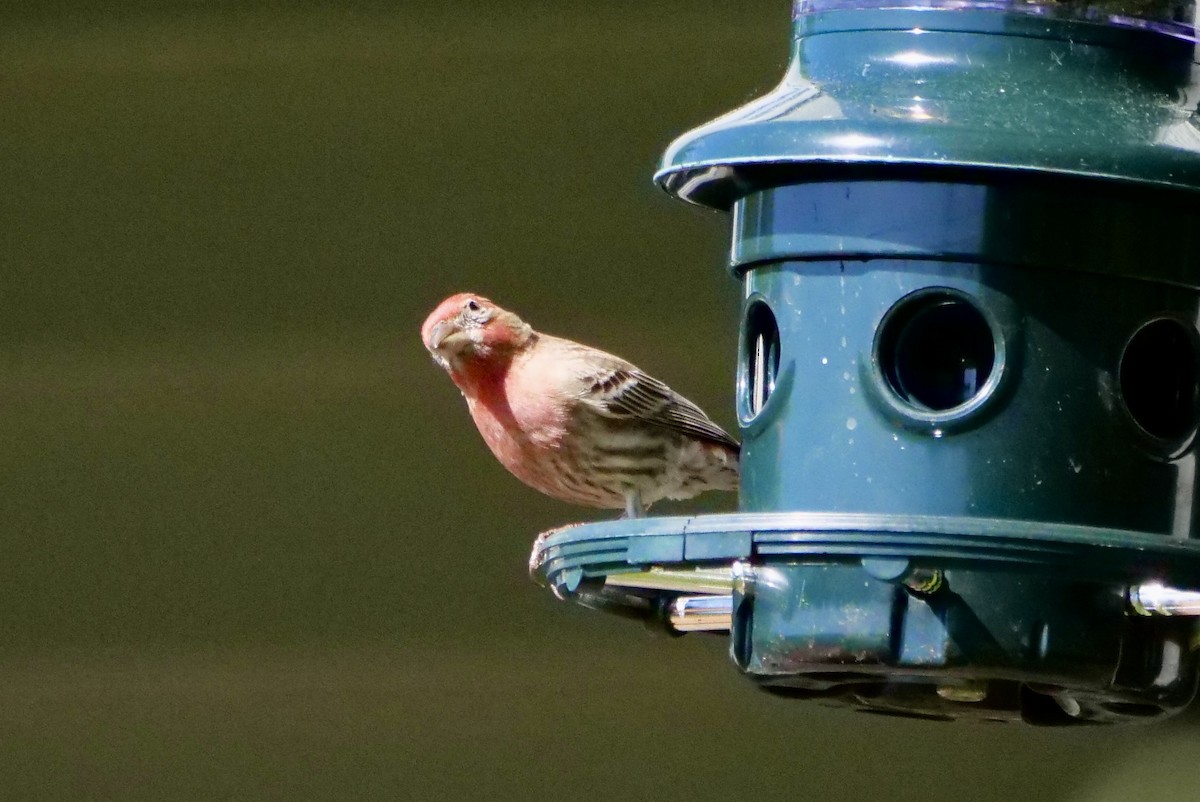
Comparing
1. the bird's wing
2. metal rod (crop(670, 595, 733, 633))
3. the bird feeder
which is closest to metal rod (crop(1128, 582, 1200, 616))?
the bird feeder

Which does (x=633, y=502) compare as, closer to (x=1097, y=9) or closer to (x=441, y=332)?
(x=441, y=332)

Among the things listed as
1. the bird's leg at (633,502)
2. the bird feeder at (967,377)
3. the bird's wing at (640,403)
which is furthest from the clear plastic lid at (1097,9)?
the bird's leg at (633,502)

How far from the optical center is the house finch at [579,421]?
5.89 metres

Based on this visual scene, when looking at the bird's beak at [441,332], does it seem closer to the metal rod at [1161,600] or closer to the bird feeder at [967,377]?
the bird feeder at [967,377]

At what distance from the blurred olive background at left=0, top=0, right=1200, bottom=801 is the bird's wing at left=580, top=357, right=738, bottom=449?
77cm

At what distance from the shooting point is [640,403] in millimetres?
5914

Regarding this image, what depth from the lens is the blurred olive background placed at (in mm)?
6828

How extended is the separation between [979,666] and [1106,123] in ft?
3.10

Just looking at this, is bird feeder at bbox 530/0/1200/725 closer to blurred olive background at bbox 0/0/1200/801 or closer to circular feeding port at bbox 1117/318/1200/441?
circular feeding port at bbox 1117/318/1200/441

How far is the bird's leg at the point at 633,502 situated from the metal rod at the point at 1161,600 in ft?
7.53

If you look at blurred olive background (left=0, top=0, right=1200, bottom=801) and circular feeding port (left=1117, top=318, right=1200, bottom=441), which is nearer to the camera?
circular feeding port (left=1117, top=318, right=1200, bottom=441)

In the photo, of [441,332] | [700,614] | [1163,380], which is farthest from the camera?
[441,332]

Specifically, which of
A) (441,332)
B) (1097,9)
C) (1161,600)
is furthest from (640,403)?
(1161,600)

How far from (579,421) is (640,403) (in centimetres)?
16
